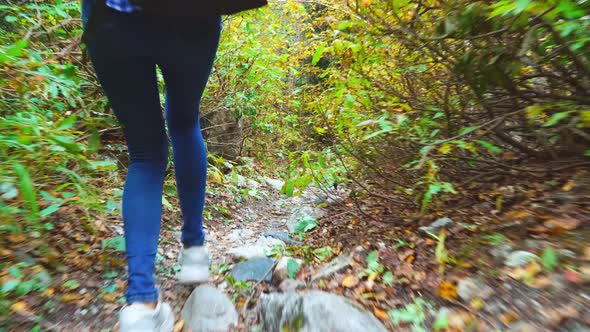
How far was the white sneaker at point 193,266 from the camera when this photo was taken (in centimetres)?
158

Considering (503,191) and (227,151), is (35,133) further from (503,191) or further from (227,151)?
(227,151)

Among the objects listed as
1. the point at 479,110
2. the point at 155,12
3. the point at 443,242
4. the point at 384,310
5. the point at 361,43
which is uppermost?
the point at 361,43

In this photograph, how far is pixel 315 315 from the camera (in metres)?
1.19

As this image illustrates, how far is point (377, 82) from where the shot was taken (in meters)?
2.45

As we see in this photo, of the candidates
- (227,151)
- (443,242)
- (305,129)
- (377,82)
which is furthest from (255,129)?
(443,242)

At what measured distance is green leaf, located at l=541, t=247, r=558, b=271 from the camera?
118 centimetres

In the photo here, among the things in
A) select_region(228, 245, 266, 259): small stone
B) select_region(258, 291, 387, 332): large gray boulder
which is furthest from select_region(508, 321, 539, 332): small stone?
select_region(228, 245, 266, 259): small stone

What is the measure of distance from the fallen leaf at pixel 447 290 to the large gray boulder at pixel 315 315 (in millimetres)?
303

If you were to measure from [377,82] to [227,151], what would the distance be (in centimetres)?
308

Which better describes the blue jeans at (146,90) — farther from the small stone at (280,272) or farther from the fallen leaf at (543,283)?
the fallen leaf at (543,283)

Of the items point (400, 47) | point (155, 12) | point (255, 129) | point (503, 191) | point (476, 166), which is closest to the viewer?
point (155, 12)

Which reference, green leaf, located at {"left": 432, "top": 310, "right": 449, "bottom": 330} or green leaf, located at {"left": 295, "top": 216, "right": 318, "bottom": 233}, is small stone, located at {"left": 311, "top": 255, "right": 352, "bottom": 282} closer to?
green leaf, located at {"left": 432, "top": 310, "right": 449, "bottom": 330}

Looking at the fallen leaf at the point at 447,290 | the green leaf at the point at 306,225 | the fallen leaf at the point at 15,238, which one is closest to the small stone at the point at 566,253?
the fallen leaf at the point at 447,290

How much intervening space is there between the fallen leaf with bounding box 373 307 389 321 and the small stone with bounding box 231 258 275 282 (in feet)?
2.08
